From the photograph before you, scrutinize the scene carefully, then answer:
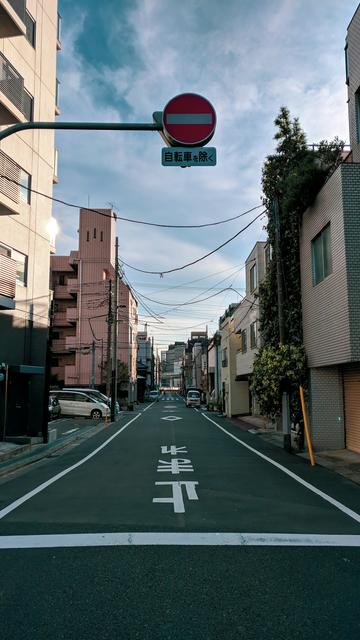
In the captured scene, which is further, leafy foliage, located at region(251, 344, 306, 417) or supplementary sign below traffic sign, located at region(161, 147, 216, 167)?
leafy foliage, located at region(251, 344, 306, 417)

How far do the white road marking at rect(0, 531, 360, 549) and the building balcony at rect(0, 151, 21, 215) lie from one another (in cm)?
1302

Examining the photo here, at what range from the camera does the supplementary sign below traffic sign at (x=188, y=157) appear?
6.36 m

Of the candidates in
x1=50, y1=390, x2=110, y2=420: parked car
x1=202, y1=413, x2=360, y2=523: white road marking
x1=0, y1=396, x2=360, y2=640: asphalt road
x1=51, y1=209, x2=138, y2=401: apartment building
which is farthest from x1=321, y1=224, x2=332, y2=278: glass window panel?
x1=51, y1=209, x2=138, y2=401: apartment building

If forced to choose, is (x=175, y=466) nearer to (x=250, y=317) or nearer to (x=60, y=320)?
(x=250, y=317)

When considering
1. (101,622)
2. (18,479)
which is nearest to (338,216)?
(18,479)

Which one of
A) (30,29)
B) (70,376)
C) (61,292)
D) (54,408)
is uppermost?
(30,29)

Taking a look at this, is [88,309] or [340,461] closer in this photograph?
[340,461]

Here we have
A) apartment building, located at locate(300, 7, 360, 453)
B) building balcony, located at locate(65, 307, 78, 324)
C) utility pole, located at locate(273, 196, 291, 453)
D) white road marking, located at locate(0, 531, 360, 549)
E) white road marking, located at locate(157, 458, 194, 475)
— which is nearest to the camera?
white road marking, located at locate(0, 531, 360, 549)

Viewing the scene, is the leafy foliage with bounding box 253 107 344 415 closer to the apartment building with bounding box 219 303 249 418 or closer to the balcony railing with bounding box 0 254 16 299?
the balcony railing with bounding box 0 254 16 299

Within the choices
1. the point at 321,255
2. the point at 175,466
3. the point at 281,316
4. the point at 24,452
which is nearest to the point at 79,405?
the point at 24,452

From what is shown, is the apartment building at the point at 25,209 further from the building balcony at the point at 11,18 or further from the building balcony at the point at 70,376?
the building balcony at the point at 70,376

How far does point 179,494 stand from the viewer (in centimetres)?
894

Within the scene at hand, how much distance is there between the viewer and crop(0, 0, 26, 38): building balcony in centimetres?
1587

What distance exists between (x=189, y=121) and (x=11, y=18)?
13.2 meters
